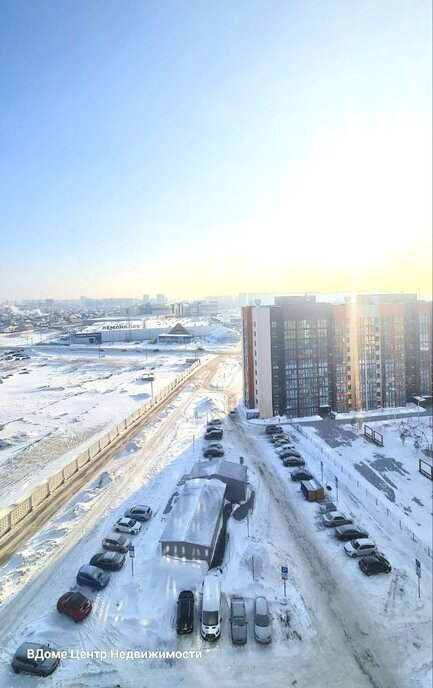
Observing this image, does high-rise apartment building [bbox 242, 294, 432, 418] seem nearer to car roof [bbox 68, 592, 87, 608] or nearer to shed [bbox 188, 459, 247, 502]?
shed [bbox 188, 459, 247, 502]

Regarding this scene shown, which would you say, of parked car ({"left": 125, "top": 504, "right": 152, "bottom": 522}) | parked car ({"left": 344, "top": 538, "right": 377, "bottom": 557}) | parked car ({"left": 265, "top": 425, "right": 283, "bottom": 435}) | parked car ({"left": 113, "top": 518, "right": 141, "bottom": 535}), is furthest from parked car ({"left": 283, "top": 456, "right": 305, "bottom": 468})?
parked car ({"left": 113, "top": 518, "right": 141, "bottom": 535})

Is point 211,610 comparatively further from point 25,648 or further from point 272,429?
point 272,429

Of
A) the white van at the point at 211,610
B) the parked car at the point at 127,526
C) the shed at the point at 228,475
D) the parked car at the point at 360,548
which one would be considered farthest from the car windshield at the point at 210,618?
the shed at the point at 228,475

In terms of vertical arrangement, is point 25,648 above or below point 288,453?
below

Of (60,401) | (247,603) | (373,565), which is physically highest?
(60,401)

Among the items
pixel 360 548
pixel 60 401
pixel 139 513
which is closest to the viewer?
pixel 360 548

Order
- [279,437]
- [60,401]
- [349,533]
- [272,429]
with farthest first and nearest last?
[60,401] < [272,429] < [279,437] < [349,533]

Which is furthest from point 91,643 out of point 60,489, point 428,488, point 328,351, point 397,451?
point 328,351

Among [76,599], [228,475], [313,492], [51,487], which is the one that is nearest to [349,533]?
[313,492]
